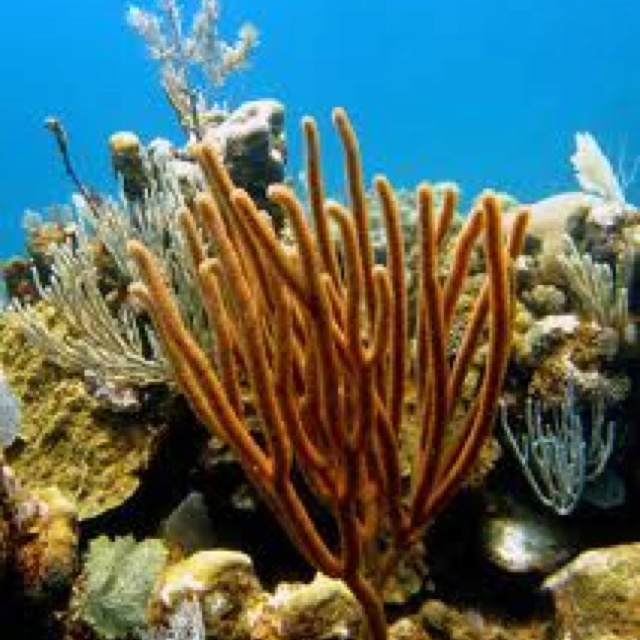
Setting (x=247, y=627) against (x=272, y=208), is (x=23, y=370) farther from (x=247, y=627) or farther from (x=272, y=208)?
(x=247, y=627)

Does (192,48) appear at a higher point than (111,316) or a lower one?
higher

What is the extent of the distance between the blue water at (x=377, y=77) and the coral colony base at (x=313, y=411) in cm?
9279

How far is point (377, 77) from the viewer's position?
150m

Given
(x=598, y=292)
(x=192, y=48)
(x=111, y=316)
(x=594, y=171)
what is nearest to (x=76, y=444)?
(x=111, y=316)

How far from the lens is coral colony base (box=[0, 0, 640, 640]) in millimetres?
2705

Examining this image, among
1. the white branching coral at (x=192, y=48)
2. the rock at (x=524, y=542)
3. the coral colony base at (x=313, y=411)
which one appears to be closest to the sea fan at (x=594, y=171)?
the coral colony base at (x=313, y=411)

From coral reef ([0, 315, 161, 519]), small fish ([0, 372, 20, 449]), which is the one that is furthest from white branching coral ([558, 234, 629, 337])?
small fish ([0, 372, 20, 449])

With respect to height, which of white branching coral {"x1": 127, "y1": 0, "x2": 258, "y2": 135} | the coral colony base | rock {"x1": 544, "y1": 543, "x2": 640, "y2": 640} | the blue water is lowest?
rock {"x1": 544, "y1": 543, "x2": 640, "y2": 640}

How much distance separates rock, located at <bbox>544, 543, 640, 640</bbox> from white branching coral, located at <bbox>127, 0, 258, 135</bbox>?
5392mm

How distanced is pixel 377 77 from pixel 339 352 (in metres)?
153

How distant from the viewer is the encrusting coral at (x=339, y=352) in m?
2.57

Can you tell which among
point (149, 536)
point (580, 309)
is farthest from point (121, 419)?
point (580, 309)

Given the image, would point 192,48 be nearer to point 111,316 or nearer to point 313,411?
point 111,316

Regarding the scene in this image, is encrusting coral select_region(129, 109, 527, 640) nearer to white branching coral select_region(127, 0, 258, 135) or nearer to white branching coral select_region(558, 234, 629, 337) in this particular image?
white branching coral select_region(558, 234, 629, 337)
